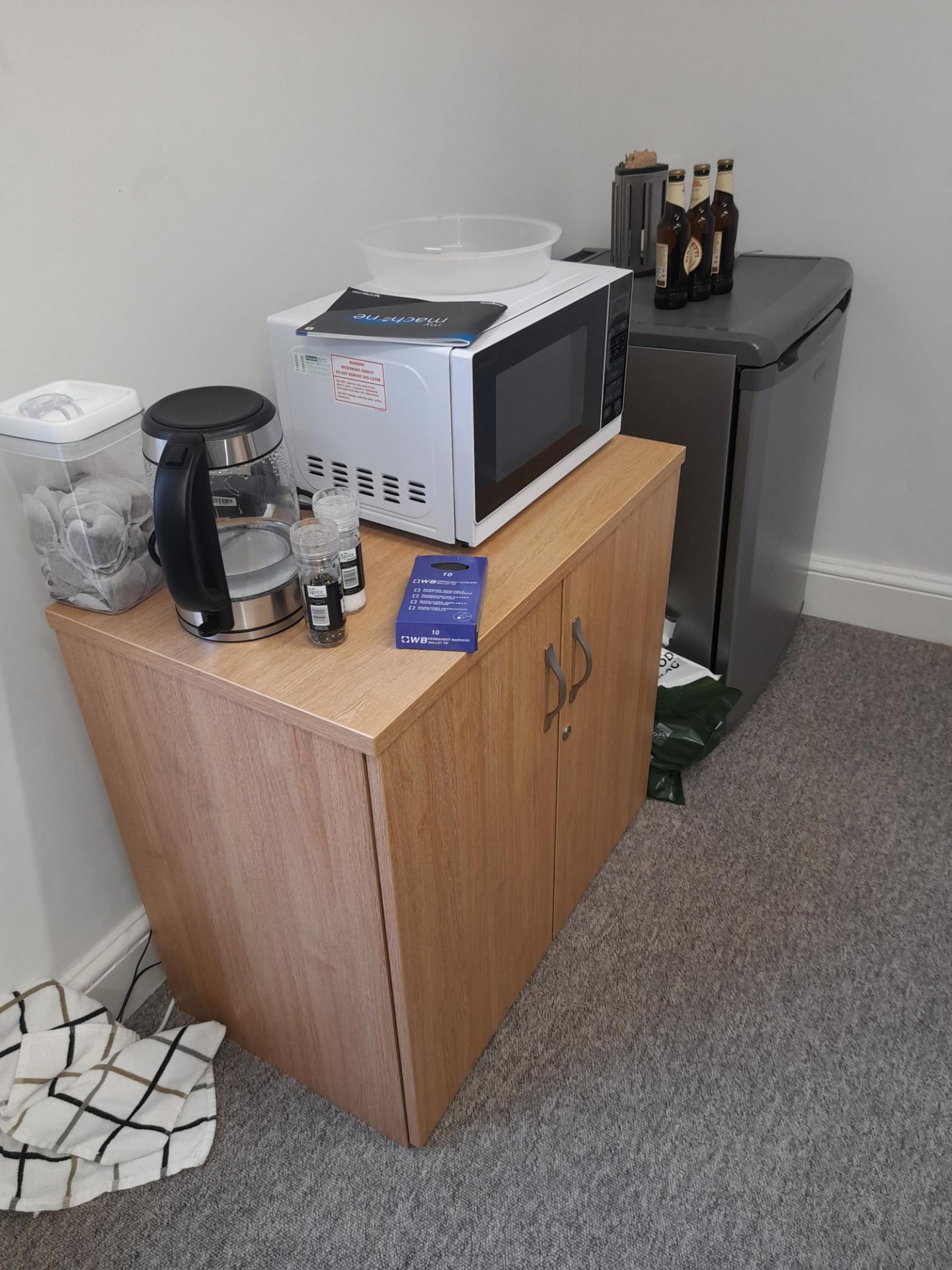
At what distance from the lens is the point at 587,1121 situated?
144 cm

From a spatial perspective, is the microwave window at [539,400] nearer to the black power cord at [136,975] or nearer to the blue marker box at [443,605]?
the blue marker box at [443,605]

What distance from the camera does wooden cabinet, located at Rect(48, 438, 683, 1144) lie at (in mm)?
1058

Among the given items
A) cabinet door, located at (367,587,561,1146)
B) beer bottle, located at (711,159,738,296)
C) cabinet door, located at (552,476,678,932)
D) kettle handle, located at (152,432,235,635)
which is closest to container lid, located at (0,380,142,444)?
kettle handle, located at (152,432,235,635)

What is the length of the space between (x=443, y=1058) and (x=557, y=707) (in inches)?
21.7

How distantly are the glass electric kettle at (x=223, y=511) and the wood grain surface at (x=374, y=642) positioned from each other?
4 cm

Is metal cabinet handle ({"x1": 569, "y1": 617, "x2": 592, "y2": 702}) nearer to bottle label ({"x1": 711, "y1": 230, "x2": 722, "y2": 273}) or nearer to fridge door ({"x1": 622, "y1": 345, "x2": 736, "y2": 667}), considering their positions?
fridge door ({"x1": 622, "y1": 345, "x2": 736, "y2": 667})

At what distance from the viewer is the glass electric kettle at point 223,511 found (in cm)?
98

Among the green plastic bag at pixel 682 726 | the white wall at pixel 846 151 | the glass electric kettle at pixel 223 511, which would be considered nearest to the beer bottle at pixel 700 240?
the white wall at pixel 846 151

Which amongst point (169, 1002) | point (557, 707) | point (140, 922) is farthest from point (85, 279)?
point (169, 1002)

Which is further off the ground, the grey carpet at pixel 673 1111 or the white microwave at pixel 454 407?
the white microwave at pixel 454 407

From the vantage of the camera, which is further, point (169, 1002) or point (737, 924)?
point (737, 924)

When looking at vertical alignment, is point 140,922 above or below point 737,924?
above

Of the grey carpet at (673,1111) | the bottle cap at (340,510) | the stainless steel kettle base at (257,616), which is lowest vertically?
the grey carpet at (673,1111)

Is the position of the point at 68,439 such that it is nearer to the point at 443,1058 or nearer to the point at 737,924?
the point at 443,1058
